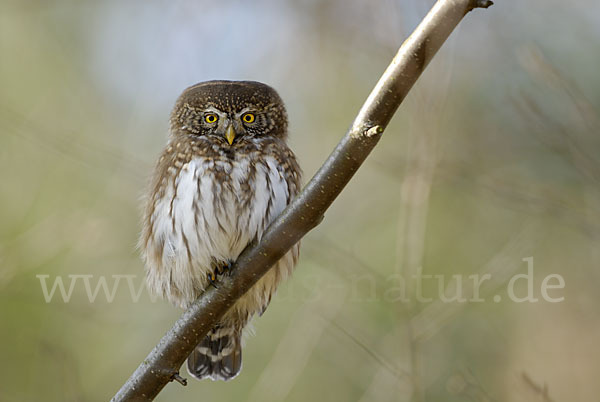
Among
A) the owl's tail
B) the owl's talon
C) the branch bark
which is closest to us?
the branch bark

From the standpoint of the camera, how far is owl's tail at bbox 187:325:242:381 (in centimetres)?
420

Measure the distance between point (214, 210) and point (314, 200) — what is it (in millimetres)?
1030

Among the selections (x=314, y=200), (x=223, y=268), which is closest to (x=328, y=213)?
(x=223, y=268)

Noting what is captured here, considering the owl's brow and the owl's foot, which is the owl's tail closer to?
the owl's foot

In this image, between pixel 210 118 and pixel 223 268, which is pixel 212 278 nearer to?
pixel 223 268

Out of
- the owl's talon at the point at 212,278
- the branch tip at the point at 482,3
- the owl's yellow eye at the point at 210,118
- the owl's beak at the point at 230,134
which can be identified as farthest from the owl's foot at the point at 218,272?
the branch tip at the point at 482,3

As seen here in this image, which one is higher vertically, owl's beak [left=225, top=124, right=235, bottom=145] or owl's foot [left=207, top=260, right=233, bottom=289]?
owl's beak [left=225, top=124, right=235, bottom=145]

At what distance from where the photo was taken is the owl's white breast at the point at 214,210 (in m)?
3.43

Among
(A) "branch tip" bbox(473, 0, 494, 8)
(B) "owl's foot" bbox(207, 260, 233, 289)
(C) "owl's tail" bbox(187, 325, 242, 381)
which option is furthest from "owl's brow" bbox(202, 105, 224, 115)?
(A) "branch tip" bbox(473, 0, 494, 8)

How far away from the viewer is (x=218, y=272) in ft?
10.6

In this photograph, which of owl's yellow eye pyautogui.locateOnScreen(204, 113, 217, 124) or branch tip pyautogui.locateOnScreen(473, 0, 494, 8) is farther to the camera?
owl's yellow eye pyautogui.locateOnScreen(204, 113, 217, 124)

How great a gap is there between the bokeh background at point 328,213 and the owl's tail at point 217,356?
32 centimetres

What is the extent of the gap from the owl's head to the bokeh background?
78 centimetres

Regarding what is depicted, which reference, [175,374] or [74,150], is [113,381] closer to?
[74,150]
